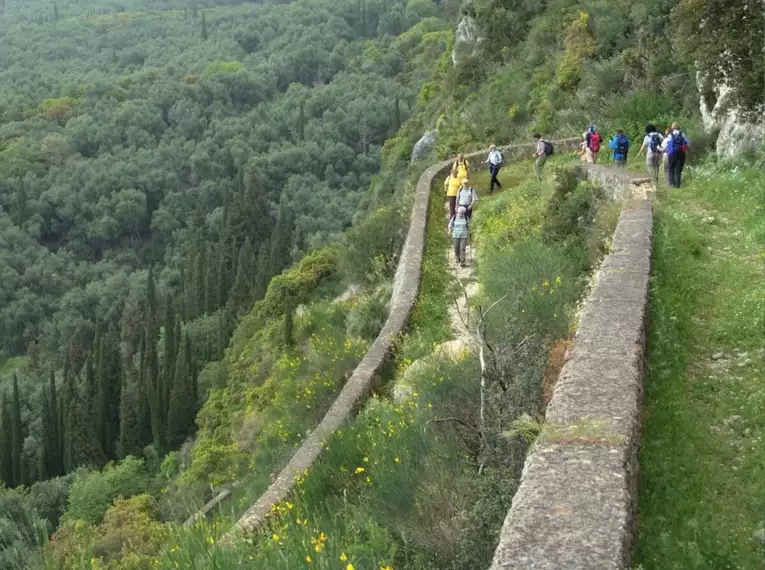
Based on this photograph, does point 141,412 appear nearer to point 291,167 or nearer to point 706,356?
point 706,356

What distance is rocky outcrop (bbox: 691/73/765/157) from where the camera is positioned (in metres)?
13.4

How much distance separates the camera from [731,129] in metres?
14.5

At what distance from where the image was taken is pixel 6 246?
8500 centimetres

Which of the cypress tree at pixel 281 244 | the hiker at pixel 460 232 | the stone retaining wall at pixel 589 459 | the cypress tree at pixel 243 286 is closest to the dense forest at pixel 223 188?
the cypress tree at pixel 243 286

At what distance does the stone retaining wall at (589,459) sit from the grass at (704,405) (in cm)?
22

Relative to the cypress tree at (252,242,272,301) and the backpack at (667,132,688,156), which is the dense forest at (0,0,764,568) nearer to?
the cypress tree at (252,242,272,301)

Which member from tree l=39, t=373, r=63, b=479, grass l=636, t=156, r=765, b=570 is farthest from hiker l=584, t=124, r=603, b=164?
tree l=39, t=373, r=63, b=479

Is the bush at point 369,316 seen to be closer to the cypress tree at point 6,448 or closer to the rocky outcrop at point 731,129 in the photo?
the rocky outcrop at point 731,129

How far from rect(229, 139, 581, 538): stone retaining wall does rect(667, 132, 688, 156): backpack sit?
4.37 m

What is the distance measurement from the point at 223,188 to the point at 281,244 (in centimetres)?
3282

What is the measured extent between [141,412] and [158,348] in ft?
29.4

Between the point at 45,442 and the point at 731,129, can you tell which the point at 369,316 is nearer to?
the point at 731,129

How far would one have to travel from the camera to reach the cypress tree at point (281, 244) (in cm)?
5797

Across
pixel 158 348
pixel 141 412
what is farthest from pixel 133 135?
pixel 141 412
